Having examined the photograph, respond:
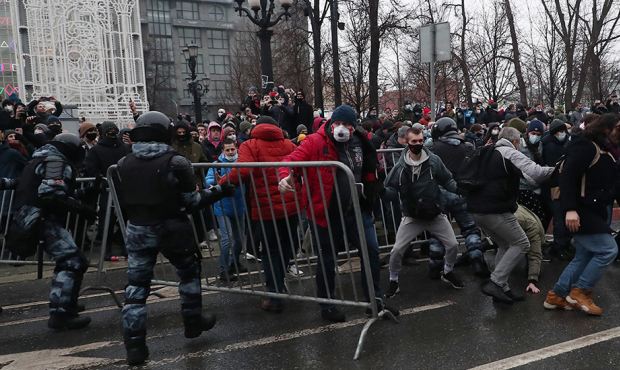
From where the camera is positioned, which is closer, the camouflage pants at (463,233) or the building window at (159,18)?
the camouflage pants at (463,233)

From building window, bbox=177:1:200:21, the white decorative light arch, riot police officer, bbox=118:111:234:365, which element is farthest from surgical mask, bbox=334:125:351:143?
building window, bbox=177:1:200:21

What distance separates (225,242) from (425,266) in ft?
8.27

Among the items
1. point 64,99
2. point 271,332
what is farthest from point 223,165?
point 64,99

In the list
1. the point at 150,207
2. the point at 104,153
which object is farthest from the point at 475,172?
the point at 104,153

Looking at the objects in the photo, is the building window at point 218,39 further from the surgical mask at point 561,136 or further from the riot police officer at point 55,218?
the riot police officer at point 55,218

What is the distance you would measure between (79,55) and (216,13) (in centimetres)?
6654

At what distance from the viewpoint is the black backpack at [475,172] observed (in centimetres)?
566

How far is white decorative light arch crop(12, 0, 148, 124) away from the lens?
85.1 ft

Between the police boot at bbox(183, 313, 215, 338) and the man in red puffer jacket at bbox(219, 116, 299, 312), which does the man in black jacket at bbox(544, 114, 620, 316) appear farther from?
the police boot at bbox(183, 313, 215, 338)

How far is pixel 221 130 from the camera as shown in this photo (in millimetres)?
10484

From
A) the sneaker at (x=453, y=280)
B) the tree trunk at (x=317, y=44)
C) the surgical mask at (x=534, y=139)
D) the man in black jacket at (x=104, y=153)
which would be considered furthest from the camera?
the tree trunk at (x=317, y=44)

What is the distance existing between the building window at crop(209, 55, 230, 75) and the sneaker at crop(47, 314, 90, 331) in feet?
277

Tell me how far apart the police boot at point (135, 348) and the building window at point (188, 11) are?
87118 millimetres

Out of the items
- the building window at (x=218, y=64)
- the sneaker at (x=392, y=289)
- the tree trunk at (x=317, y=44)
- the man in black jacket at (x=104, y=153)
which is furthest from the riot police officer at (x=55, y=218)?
the building window at (x=218, y=64)
